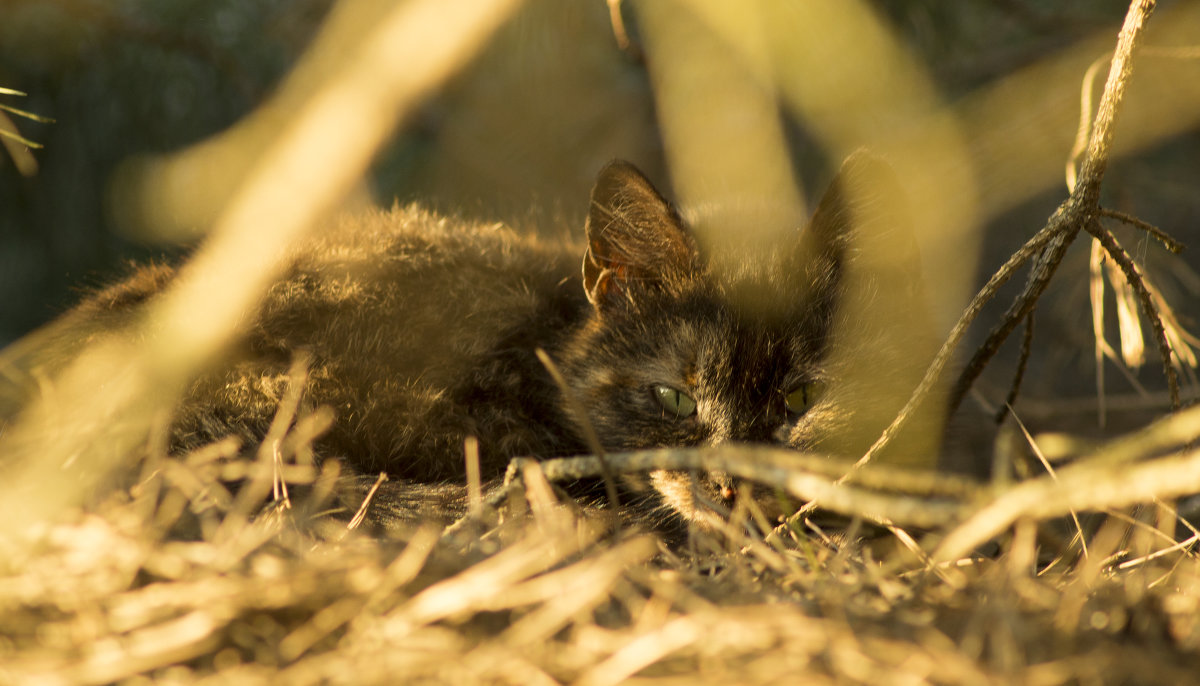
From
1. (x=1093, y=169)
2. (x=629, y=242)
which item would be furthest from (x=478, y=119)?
(x=1093, y=169)

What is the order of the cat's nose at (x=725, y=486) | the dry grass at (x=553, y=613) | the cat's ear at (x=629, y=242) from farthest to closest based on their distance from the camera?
the cat's ear at (x=629, y=242) < the cat's nose at (x=725, y=486) < the dry grass at (x=553, y=613)

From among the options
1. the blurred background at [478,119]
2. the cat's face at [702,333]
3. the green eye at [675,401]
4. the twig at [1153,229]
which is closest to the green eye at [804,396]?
the cat's face at [702,333]

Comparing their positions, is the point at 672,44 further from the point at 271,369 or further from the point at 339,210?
the point at 271,369

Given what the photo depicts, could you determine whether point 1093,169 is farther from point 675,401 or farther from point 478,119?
point 478,119

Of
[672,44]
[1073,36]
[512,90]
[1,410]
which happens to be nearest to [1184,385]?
[1073,36]

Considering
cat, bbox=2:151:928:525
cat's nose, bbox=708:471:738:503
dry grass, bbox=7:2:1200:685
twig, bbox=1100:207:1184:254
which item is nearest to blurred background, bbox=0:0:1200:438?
cat, bbox=2:151:928:525

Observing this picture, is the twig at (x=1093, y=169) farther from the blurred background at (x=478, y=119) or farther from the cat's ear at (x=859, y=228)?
the blurred background at (x=478, y=119)
